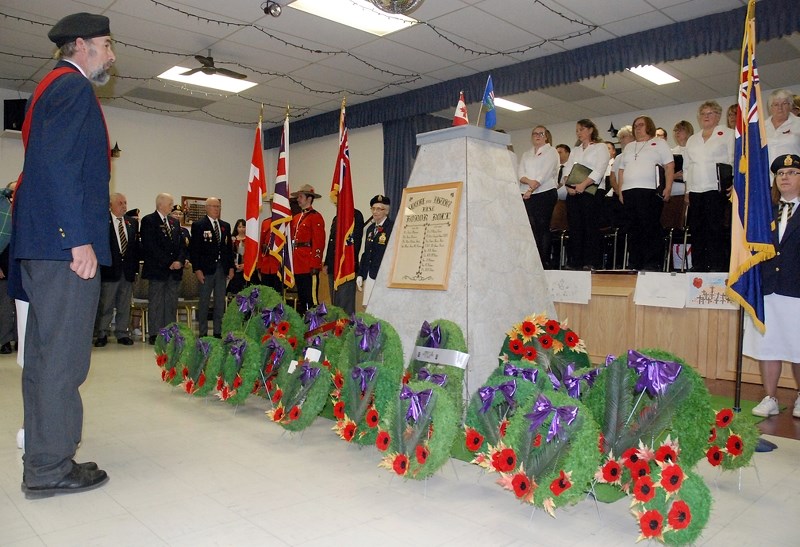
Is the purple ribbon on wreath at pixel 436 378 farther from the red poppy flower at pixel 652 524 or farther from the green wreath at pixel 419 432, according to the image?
the red poppy flower at pixel 652 524

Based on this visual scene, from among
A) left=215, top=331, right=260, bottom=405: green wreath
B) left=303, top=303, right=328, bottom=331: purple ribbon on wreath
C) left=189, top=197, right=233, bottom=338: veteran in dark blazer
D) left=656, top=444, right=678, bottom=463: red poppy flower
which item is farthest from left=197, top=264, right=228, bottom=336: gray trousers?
left=656, top=444, right=678, bottom=463: red poppy flower

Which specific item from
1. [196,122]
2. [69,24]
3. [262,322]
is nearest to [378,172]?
[196,122]

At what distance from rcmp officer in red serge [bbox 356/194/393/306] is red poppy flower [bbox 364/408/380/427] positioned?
359cm

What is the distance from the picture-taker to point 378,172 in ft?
31.0

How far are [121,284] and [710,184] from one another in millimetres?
5617

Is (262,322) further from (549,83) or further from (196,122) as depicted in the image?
(196,122)

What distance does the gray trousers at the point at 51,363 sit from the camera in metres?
2.05

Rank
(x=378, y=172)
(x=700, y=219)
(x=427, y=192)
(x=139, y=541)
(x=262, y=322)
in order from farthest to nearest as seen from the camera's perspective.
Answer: (x=378, y=172) → (x=700, y=219) → (x=262, y=322) → (x=427, y=192) → (x=139, y=541)

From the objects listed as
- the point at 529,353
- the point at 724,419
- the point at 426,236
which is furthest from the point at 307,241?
the point at 724,419

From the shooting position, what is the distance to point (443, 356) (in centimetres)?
264

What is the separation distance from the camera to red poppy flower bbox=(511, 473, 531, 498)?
1867mm

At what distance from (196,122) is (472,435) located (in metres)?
9.27

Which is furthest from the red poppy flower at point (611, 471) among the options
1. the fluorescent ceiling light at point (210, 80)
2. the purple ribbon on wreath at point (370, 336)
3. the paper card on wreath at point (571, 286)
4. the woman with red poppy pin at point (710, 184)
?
the fluorescent ceiling light at point (210, 80)

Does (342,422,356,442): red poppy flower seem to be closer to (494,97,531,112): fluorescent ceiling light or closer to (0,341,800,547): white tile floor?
(0,341,800,547): white tile floor
